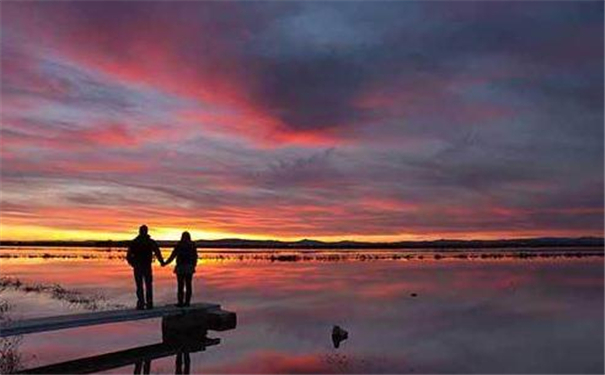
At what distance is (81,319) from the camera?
17438 mm

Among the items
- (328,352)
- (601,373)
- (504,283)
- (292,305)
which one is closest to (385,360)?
(328,352)

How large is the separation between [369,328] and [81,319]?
10451 mm

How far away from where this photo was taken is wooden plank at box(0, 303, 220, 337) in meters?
15.9

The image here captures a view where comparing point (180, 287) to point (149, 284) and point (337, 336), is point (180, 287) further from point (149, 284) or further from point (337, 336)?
point (337, 336)

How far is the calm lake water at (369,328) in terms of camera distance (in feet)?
60.1

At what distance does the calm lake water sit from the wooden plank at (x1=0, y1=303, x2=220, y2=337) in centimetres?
119

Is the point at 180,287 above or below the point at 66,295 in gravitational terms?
above

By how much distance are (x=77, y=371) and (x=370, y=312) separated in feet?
48.3

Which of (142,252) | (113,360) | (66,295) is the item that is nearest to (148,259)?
(142,252)

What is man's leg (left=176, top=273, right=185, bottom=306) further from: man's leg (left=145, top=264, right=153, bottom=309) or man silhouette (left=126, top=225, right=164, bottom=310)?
man silhouette (left=126, top=225, right=164, bottom=310)

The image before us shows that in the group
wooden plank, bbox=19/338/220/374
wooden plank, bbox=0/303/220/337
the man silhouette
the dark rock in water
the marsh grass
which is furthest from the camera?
the marsh grass

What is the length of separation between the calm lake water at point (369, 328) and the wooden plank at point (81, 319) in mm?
1193

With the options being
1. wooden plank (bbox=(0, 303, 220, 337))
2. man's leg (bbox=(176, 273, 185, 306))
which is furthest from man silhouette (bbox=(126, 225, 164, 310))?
man's leg (bbox=(176, 273, 185, 306))

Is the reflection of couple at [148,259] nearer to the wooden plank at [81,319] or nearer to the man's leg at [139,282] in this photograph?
the man's leg at [139,282]
